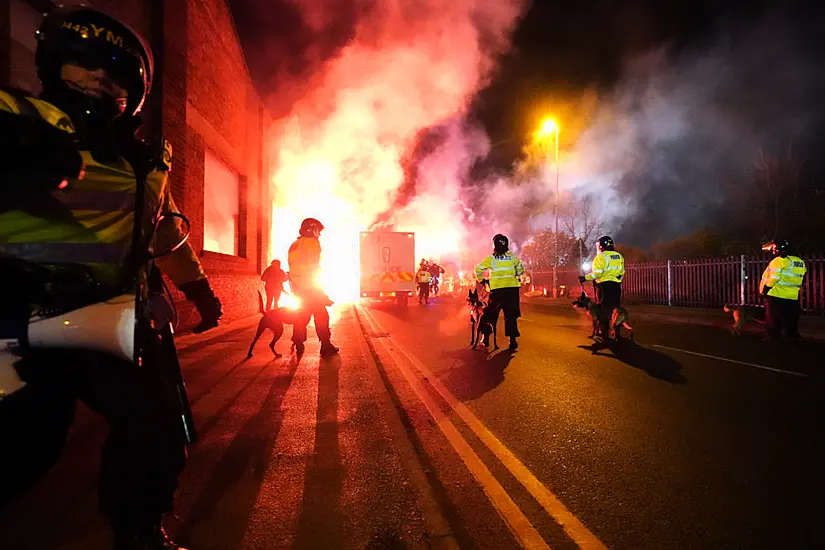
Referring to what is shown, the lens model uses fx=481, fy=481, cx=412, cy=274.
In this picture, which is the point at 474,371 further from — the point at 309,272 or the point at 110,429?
the point at 110,429

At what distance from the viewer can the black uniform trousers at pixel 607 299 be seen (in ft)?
25.7

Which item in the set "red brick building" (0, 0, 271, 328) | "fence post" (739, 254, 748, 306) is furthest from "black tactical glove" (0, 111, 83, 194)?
"fence post" (739, 254, 748, 306)

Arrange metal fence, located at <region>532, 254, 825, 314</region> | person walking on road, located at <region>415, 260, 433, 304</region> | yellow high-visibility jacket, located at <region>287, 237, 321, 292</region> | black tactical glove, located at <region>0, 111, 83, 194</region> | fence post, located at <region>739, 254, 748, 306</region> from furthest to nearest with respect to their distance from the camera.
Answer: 1. person walking on road, located at <region>415, 260, 433, 304</region>
2. fence post, located at <region>739, 254, 748, 306</region>
3. metal fence, located at <region>532, 254, 825, 314</region>
4. yellow high-visibility jacket, located at <region>287, 237, 321, 292</region>
5. black tactical glove, located at <region>0, 111, 83, 194</region>

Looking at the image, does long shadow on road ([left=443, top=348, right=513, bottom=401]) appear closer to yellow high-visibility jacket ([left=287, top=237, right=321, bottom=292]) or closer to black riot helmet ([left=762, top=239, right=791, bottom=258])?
yellow high-visibility jacket ([left=287, top=237, right=321, bottom=292])

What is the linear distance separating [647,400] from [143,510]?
435 centimetres

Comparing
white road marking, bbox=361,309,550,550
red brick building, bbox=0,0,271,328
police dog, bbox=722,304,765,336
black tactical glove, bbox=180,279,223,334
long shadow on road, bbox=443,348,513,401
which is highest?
red brick building, bbox=0,0,271,328

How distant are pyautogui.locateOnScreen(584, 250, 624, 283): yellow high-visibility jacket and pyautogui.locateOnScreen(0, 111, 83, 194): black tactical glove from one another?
7474mm

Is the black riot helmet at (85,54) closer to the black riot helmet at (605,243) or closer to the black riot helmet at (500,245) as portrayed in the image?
the black riot helmet at (500,245)

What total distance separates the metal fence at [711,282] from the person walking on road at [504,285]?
8745 mm

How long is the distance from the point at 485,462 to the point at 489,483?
31 centimetres

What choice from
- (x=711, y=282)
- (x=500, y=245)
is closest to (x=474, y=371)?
(x=500, y=245)

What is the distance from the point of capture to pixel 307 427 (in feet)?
13.0

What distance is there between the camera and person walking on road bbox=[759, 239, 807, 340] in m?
7.84

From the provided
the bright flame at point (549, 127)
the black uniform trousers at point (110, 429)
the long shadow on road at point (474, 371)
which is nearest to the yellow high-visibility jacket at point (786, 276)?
the long shadow on road at point (474, 371)
